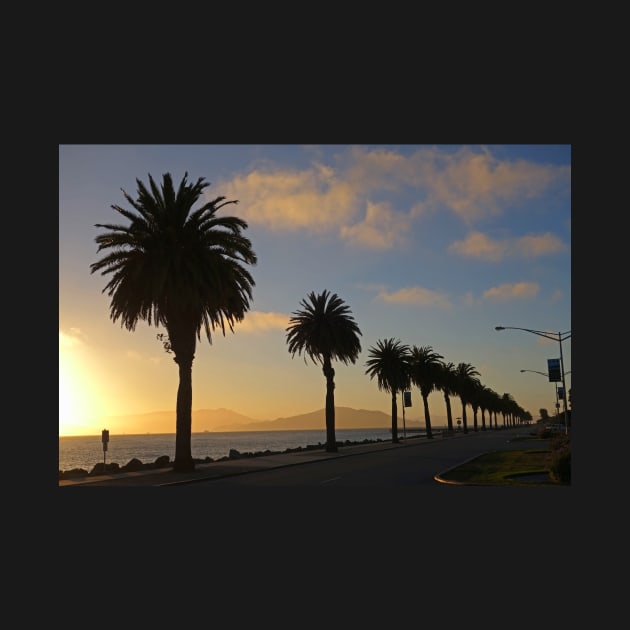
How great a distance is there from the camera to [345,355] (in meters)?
52.6

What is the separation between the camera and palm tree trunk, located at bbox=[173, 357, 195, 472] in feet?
103

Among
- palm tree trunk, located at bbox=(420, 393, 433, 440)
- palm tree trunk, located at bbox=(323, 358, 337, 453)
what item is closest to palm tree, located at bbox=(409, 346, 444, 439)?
palm tree trunk, located at bbox=(420, 393, 433, 440)

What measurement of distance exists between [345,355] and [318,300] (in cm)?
468

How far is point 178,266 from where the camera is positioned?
100ft

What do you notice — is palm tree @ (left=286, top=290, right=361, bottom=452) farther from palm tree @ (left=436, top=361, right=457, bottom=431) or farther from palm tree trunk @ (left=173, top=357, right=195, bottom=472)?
palm tree @ (left=436, top=361, right=457, bottom=431)

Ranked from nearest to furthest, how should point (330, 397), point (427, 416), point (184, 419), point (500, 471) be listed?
point (500, 471) → point (184, 419) → point (330, 397) → point (427, 416)

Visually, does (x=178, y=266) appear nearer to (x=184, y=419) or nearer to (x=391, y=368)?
(x=184, y=419)

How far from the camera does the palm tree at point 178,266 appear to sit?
31016 millimetres

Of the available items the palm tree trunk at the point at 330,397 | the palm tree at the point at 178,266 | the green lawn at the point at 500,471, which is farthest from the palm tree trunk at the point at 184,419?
the palm tree trunk at the point at 330,397

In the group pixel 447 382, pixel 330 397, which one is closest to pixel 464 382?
pixel 447 382

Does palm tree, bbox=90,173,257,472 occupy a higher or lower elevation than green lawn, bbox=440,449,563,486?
higher

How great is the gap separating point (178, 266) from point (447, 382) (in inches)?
3147

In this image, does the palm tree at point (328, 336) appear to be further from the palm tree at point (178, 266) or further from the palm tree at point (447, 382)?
the palm tree at point (447, 382)

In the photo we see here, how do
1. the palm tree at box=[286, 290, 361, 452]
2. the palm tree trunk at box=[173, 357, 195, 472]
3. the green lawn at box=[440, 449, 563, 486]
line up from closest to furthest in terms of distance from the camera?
the green lawn at box=[440, 449, 563, 486] < the palm tree trunk at box=[173, 357, 195, 472] < the palm tree at box=[286, 290, 361, 452]
